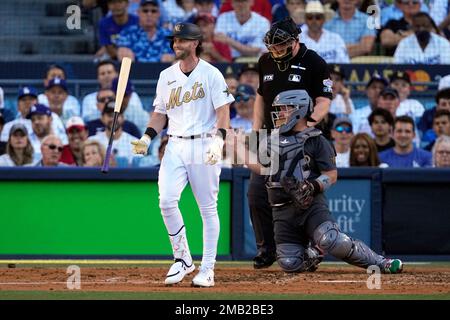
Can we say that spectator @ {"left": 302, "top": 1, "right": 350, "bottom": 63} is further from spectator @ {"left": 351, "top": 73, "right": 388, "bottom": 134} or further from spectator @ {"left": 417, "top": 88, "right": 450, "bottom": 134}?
spectator @ {"left": 417, "top": 88, "right": 450, "bottom": 134}

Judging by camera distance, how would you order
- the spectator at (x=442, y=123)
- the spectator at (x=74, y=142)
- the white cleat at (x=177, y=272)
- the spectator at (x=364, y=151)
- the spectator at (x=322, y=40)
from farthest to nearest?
the spectator at (x=322, y=40) < the spectator at (x=442, y=123) < the spectator at (x=74, y=142) < the spectator at (x=364, y=151) < the white cleat at (x=177, y=272)

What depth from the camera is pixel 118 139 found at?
37.8ft

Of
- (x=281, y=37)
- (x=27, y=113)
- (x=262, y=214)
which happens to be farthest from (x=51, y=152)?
(x=281, y=37)

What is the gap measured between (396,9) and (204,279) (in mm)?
7159

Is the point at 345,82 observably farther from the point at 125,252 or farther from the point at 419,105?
the point at 125,252

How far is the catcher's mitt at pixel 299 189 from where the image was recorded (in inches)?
299

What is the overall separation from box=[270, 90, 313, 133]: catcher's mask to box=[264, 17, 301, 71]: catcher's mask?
0.46 m

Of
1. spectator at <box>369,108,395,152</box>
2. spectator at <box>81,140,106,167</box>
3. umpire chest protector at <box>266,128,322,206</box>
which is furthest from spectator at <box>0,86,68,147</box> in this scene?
umpire chest protector at <box>266,128,322,206</box>

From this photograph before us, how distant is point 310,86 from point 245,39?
15.8 ft

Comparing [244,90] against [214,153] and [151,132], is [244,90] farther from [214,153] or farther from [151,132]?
[214,153]

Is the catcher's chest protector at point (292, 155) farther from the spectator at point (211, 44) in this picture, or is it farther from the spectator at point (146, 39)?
the spectator at point (146, 39)

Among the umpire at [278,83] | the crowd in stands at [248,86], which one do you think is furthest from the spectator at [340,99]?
the umpire at [278,83]

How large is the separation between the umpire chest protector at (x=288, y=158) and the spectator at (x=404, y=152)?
3.30 m

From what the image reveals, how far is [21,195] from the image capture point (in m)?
10.4
